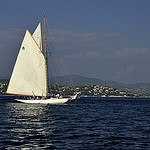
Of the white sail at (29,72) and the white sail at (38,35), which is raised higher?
the white sail at (38,35)

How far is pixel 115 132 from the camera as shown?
34375 millimetres

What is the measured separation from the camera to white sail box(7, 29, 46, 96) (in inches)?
3526

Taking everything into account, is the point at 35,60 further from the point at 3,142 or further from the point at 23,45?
the point at 3,142

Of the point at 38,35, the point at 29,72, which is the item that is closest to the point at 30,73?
the point at 29,72

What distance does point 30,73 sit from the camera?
8962 centimetres

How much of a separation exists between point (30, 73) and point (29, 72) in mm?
449

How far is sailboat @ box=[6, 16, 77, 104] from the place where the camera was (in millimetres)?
89562

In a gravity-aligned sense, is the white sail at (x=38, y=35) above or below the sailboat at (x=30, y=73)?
above

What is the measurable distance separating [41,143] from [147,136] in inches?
480

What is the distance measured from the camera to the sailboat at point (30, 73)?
8956 cm

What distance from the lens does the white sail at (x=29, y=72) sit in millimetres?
89562

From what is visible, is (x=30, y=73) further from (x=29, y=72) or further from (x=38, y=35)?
(x=38, y=35)

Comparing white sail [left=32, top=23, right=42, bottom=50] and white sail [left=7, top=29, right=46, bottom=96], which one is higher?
white sail [left=32, top=23, right=42, bottom=50]

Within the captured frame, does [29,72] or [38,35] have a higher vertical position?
[38,35]
